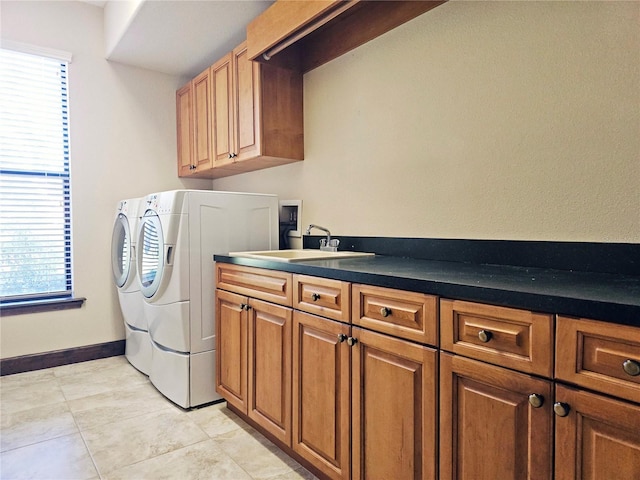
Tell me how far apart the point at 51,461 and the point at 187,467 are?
0.63 metres

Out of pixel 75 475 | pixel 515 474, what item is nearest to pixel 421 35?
pixel 515 474

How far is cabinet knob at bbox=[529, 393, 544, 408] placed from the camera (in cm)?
93

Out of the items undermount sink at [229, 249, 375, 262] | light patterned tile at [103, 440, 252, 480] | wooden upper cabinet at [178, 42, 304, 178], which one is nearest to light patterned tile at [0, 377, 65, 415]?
light patterned tile at [103, 440, 252, 480]

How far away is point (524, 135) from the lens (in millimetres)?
1560

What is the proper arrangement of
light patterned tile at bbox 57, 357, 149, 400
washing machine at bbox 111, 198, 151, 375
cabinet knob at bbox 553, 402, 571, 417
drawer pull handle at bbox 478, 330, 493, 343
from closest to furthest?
cabinet knob at bbox 553, 402, 571, 417 < drawer pull handle at bbox 478, 330, 493, 343 < light patterned tile at bbox 57, 357, 149, 400 < washing machine at bbox 111, 198, 151, 375

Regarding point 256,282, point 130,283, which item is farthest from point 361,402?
point 130,283

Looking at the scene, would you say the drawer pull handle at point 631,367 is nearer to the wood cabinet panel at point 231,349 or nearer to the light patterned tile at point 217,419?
the wood cabinet panel at point 231,349

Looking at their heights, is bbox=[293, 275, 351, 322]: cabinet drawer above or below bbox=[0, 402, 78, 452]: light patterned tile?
above

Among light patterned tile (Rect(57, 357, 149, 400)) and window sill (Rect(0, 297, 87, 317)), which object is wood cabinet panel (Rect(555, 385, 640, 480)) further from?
window sill (Rect(0, 297, 87, 317))

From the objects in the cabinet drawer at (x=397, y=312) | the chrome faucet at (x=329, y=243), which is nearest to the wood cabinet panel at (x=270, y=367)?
the cabinet drawer at (x=397, y=312)

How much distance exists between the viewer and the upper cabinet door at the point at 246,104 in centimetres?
252

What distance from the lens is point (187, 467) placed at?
179 centimetres

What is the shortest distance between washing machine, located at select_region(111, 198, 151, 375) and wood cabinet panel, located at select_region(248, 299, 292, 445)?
1176 mm

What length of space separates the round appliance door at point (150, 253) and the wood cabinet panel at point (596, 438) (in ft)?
6.91
